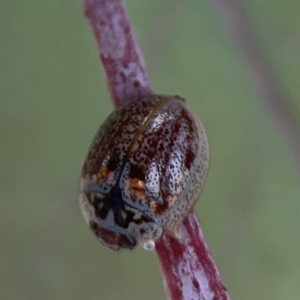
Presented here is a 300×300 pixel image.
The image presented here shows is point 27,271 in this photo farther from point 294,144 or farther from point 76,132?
point 294,144

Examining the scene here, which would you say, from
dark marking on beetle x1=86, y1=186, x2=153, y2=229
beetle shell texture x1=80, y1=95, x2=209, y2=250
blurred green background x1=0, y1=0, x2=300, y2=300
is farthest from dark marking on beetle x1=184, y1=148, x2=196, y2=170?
blurred green background x1=0, y1=0, x2=300, y2=300

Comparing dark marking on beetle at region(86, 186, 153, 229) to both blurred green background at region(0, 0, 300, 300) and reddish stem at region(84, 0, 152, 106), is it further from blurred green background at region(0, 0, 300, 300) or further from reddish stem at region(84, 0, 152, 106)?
blurred green background at region(0, 0, 300, 300)

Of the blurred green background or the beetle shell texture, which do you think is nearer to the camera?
the beetle shell texture

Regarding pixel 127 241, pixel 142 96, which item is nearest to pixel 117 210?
pixel 127 241

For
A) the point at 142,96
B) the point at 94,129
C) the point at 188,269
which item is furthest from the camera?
the point at 94,129

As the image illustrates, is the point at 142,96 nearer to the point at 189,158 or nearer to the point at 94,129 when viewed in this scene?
the point at 189,158

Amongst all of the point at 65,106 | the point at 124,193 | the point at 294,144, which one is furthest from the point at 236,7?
the point at 124,193
